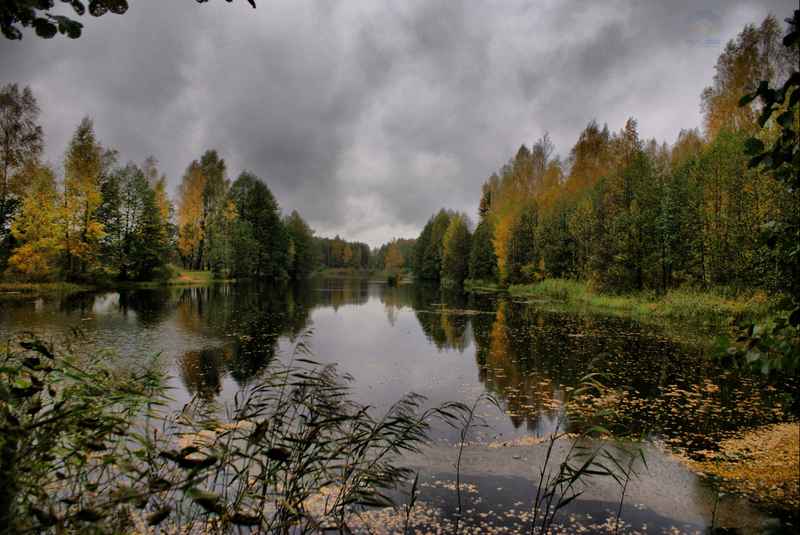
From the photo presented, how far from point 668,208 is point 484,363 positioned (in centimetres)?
2071

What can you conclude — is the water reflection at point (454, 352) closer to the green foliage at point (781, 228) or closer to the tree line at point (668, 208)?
the green foliage at point (781, 228)

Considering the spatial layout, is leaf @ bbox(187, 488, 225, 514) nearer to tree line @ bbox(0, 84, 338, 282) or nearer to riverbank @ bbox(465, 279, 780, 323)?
riverbank @ bbox(465, 279, 780, 323)

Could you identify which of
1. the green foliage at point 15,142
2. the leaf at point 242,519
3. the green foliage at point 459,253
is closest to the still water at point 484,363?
the leaf at point 242,519

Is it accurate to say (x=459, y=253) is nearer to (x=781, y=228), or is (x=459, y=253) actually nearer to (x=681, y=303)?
(x=681, y=303)

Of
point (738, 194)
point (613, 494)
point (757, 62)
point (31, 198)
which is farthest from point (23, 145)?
point (757, 62)

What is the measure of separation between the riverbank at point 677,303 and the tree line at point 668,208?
3.42 feet

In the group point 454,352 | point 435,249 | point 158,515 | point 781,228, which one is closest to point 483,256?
point 435,249

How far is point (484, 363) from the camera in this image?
12914mm

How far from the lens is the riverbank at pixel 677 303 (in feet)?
63.6

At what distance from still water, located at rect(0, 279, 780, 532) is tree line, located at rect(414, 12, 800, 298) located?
4.74 m

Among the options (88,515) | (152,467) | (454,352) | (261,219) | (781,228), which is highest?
(261,219)

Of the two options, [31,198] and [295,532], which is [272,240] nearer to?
[31,198]

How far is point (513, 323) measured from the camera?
70.1ft

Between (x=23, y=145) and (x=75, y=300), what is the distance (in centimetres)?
1254
